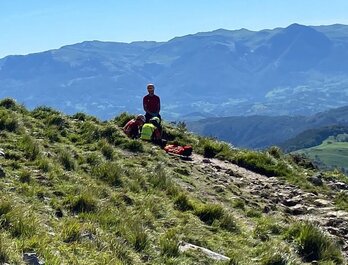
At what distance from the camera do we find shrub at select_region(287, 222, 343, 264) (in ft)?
31.4

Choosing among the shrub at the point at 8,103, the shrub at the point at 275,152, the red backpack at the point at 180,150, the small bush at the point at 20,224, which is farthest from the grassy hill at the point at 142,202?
the shrub at the point at 8,103

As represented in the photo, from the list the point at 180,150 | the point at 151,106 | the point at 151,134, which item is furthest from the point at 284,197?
the point at 151,106

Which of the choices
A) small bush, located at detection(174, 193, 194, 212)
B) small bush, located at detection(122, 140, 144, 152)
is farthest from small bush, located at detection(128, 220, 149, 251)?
small bush, located at detection(122, 140, 144, 152)

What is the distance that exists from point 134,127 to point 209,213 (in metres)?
8.20

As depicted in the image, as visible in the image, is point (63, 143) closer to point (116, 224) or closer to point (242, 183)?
point (242, 183)

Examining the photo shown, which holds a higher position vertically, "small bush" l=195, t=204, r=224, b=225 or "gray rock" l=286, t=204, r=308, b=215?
"small bush" l=195, t=204, r=224, b=225

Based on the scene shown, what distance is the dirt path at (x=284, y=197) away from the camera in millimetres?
11930

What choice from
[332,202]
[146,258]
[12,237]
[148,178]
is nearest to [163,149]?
[148,178]

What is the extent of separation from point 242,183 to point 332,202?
2.48 metres

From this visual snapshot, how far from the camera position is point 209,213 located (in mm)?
10953

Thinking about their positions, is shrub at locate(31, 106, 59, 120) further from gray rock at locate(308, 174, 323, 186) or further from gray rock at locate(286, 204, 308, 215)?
gray rock at locate(286, 204, 308, 215)

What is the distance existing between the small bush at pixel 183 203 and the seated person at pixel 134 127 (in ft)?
22.7

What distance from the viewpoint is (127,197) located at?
11016 mm

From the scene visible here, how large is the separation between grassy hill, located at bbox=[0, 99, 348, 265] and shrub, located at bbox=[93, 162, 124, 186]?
0.03 metres
